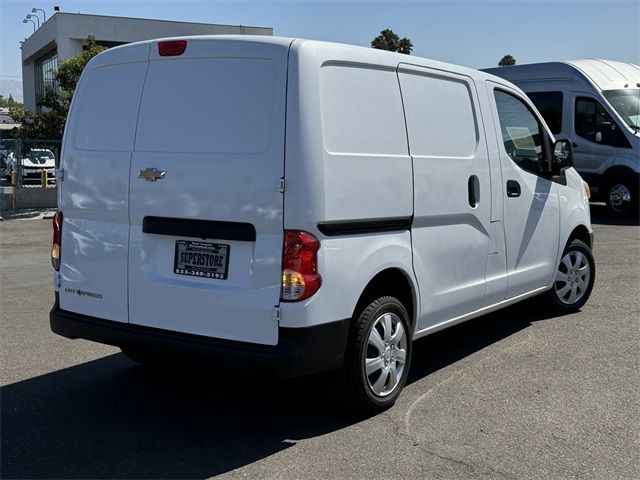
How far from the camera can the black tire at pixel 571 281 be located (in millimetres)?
6977

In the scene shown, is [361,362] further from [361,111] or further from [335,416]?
[361,111]

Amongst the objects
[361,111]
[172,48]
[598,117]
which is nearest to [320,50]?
[361,111]

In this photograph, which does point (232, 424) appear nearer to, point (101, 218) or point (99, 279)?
point (99, 279)

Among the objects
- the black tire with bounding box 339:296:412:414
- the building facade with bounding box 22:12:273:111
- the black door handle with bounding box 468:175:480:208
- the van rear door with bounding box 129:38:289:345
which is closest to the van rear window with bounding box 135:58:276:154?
the van rear door with bounding box 129:38:289:345

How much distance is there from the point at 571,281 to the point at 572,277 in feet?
0.13

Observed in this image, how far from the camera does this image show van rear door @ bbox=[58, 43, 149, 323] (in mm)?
4387

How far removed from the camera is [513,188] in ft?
19.1

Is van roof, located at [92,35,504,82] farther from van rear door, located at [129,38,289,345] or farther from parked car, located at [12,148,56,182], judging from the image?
parked car, located at [12,148,56,182]

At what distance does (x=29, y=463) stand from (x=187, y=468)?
33.9 inches

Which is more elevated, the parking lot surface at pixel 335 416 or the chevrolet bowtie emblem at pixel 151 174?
the chevrolet bowtie emblem at pixel 151 174

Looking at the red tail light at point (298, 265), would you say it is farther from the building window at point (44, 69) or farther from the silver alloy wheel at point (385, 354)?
the building window at point (44, 69)

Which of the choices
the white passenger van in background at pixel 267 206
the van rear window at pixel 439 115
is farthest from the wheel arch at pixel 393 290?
the van rear window at pixel 439 115

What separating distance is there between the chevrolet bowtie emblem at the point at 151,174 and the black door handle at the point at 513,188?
2887 mm

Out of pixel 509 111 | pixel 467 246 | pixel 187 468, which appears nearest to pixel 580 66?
pixel 509 111
